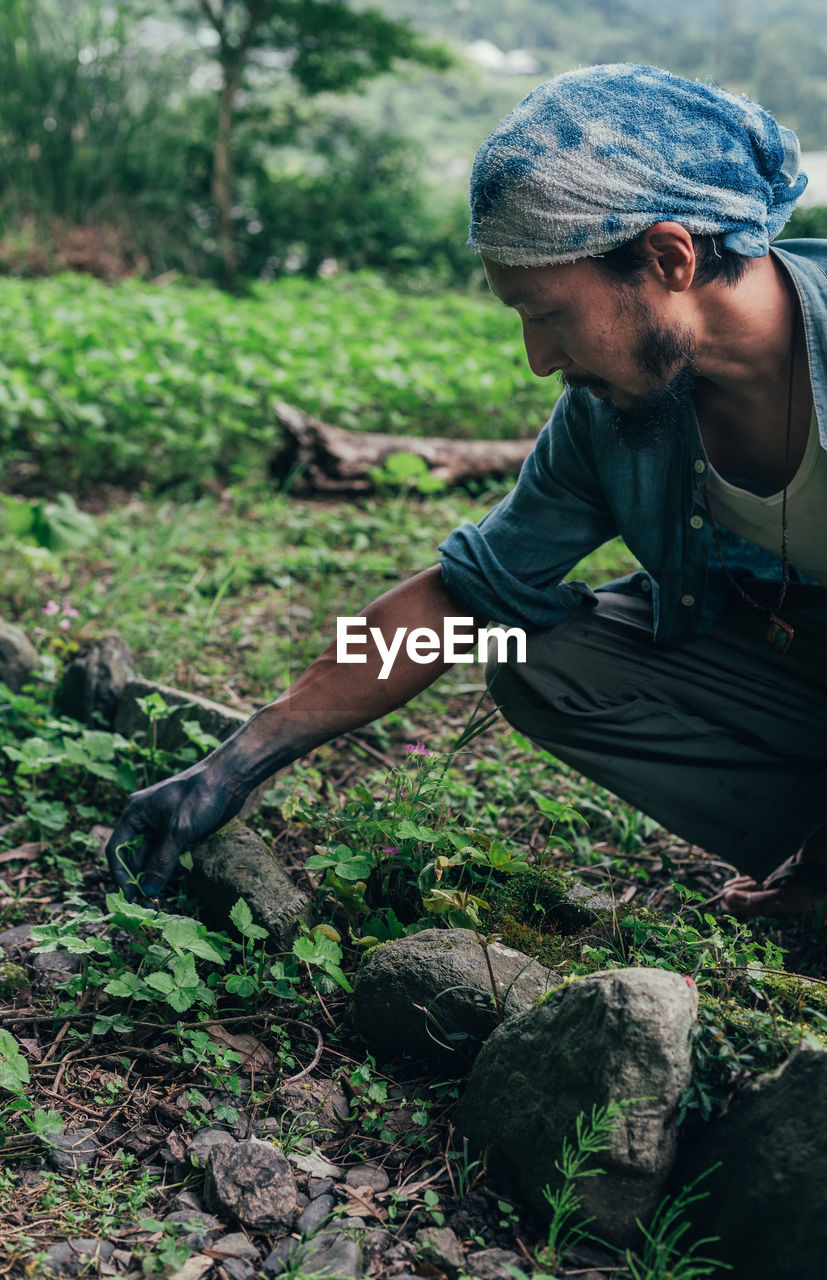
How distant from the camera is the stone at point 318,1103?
1.59 metres

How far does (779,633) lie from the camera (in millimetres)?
2131

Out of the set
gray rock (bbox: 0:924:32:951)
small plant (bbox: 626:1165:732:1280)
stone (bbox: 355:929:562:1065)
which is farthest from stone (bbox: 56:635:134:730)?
small plant (bbox: 626:1165:732:1280)

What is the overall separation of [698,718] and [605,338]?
0.84m

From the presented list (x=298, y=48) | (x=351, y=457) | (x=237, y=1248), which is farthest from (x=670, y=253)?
(x=298, y=48)

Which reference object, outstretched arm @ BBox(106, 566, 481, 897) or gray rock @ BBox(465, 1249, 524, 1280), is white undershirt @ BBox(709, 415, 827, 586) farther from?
gray rock @ BBox(465, 1249, 524, 1280)

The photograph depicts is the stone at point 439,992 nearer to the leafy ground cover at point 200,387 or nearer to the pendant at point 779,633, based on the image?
the pendant at point 779,633

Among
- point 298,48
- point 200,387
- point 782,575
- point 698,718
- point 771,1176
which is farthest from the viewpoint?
point 298,48

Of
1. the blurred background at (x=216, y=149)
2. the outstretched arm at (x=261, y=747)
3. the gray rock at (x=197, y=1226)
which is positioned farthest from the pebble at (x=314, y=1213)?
the blurred background at (x=216, y=149)

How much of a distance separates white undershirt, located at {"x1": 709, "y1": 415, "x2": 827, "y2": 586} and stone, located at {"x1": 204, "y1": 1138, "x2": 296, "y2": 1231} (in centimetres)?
138

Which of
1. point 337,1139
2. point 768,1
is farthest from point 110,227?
point 768,1

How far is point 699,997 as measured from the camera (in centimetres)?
149

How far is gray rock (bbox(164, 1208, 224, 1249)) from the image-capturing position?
1.38m

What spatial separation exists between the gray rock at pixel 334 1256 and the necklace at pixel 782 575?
129 centimetres

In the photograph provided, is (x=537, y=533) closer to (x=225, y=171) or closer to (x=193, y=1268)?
(x=193, y=1268)
